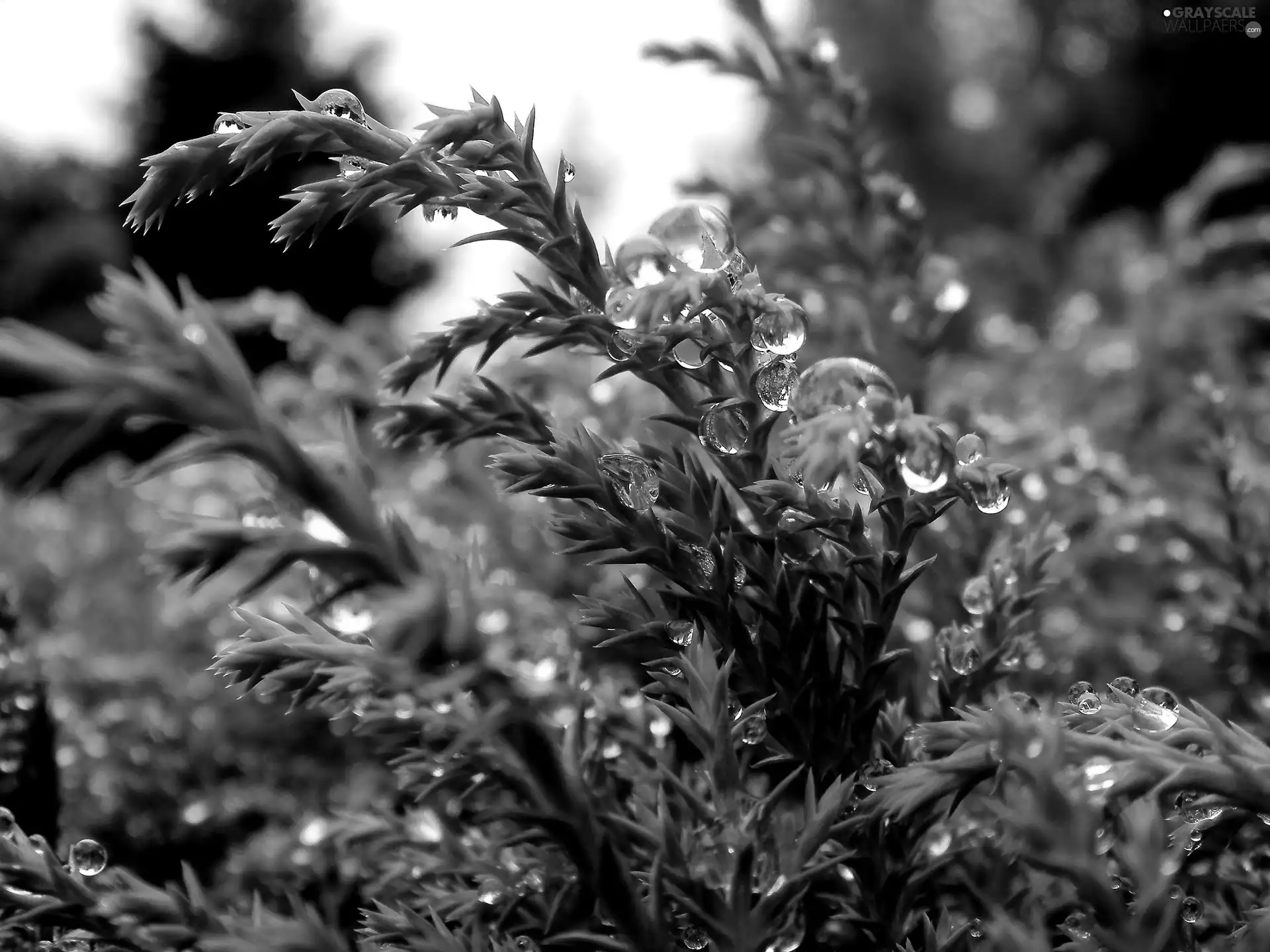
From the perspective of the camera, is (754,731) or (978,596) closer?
(754,731)

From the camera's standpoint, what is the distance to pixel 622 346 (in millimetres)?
618

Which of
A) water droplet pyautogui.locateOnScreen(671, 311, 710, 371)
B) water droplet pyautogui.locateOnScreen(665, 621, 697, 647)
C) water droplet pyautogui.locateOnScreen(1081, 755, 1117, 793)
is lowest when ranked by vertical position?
water droplet pyautogui.locateOnScreen(1081, 755, 1117, 793)

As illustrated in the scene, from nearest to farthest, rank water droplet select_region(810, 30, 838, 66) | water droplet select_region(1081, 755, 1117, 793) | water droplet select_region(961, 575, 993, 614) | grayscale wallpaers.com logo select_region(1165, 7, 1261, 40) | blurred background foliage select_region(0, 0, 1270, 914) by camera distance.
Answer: water droplet select_region(1081, 755, 1117, 793)
water droplet select_region(961, 575, 993, 614)
blurred background foliage select_region(0, 0, 1270, 914)
water droplet select_region(810, 30, 838, 66)
grayscale wallpaers.com logo select_region(1165, 7, 1261, 40)

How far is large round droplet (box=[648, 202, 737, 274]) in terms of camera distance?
0.69 meters

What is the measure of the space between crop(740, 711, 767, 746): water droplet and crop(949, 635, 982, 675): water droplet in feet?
0.63

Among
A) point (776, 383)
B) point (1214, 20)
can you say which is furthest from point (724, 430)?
point (1214, 20)

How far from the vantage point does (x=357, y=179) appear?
590mm

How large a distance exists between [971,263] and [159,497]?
2.29 metres

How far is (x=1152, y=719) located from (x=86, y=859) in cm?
77

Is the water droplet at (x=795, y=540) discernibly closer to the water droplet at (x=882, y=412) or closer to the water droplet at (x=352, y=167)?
the water droplet at (x=882, y=412)

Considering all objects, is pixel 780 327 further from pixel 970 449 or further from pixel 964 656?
pixel 964 656

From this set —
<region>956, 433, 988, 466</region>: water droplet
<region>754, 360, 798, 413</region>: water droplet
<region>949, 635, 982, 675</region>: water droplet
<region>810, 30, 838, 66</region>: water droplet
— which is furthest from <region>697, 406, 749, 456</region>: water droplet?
<region>810, 30, 838, 66</region>: water droplet

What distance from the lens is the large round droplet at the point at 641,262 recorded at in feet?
2.14

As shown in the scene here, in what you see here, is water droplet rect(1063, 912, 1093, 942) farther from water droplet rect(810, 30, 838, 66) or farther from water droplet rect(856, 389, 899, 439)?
water droplet rect(810, 30, 838, 66)
